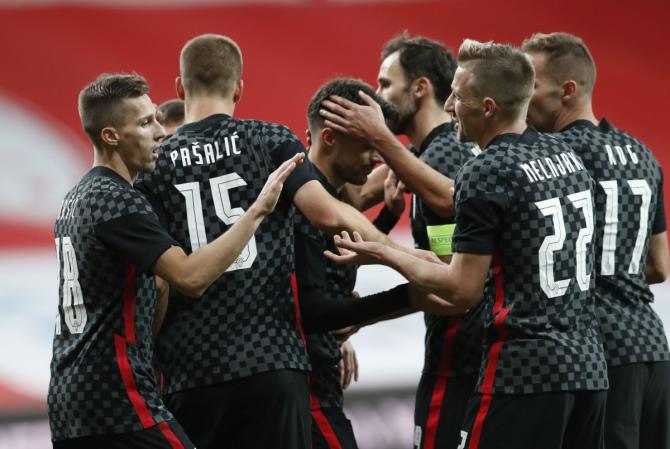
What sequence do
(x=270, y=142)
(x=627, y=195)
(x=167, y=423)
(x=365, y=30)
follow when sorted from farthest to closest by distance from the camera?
1. (x=365, y=30)
2. (x=627, y=195)
3. (x=270, y=142)
4. (x=167, y=423)

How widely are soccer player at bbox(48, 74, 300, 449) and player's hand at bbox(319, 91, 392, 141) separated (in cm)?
75

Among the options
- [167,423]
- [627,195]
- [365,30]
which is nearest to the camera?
[167,423]

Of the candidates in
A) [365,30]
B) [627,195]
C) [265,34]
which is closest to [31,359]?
[265,34]

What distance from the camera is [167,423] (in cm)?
385

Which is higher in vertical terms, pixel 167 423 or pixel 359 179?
pixel 359 179

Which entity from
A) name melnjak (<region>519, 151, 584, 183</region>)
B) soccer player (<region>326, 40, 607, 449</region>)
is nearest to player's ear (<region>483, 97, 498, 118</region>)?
soccer player (<region>326, 40, 607, 449</region>)

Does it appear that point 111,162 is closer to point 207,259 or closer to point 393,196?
point 207,259

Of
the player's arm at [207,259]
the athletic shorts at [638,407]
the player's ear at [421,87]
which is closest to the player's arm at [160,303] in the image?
the player's arm at [207,259]

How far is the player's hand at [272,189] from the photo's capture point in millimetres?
3910

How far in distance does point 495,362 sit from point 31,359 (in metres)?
4.97

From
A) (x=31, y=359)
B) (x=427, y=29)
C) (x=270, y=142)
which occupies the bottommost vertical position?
(x=31, y=359)

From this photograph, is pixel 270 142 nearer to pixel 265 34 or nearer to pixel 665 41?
pixel 265 34

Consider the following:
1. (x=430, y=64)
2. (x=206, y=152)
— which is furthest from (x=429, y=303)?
(x=430, y=64)

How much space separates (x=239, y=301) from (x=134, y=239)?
556 millimetres
